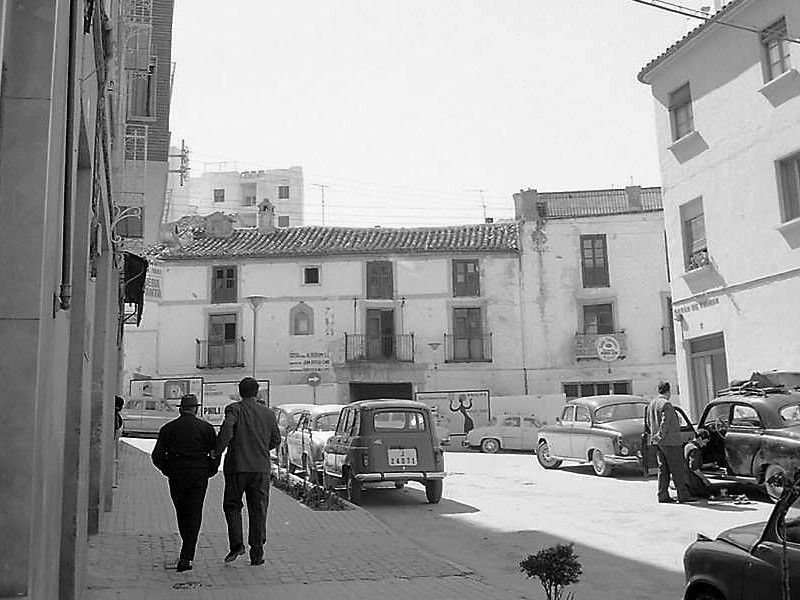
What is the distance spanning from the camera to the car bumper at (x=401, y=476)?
14078mm

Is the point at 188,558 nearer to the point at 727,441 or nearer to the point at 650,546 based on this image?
the point at 650,546

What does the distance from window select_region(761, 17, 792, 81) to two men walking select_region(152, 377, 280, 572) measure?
1322 cm

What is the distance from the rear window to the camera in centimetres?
1454

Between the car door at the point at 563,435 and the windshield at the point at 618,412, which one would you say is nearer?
the windshield at the point at 618,412

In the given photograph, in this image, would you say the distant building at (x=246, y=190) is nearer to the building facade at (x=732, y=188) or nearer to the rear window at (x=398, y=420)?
the building facade at (x=732, y=188)

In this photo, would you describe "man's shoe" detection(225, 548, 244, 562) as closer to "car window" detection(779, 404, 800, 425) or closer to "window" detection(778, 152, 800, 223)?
"car window" detection(779, 404, 800, 425)

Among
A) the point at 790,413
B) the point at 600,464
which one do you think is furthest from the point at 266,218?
the point at 790,413

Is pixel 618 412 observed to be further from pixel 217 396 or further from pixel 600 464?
pixel 217 396

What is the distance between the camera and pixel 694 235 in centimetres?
1928

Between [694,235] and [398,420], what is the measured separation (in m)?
9.01

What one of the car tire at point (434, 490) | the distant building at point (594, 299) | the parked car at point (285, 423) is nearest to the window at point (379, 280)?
the distant building at point (594, 299)

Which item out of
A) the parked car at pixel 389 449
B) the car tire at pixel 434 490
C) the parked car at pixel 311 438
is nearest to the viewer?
the parked car at pixel 389 449

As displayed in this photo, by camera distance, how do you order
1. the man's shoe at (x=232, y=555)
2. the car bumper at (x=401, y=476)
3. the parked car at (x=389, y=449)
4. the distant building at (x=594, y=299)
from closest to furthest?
the man's shoe at (x=232, y=555), the car bumper at (x=401, y=476), the parked car at (x=389, y=449), the distant building at (x=594, y=299)

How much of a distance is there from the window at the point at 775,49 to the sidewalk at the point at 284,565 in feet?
39.4
